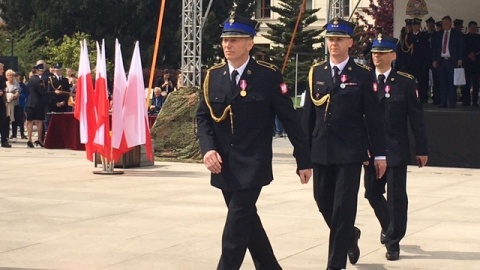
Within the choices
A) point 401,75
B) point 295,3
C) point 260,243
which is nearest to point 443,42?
point 401,75

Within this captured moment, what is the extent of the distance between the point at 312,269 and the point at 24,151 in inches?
563

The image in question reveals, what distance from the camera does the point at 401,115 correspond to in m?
9.52

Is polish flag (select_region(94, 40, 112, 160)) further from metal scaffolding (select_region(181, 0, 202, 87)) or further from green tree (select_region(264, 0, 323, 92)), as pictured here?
green tree (select_region(264, 0, 323, 92))

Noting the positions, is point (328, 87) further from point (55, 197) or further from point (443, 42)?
point (443, 42)

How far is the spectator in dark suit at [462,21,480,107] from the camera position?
68.3 feet

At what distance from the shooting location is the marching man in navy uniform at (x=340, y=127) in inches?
321

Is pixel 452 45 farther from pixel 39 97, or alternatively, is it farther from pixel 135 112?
pixel 39 97

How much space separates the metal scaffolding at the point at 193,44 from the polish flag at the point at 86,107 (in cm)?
357

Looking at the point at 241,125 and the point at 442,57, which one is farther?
the point at 442,57

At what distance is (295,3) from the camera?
221 feet

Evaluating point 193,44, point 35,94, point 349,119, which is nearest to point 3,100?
point 35,94

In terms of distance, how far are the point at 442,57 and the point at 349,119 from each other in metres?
12.8

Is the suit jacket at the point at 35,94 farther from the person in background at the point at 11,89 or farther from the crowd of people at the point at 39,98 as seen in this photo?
the person in background at the point at 11,89

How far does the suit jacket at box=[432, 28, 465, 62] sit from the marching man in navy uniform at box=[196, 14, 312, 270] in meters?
13.4
